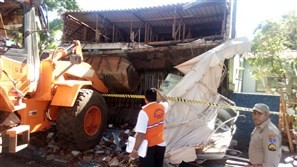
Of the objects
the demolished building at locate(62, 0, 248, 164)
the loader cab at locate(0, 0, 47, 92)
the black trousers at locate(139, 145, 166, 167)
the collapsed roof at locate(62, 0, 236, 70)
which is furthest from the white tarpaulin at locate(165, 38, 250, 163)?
the loader cab at locate(0, 0, 47, 92)

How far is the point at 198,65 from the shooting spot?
5.53m

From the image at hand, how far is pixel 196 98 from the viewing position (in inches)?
216

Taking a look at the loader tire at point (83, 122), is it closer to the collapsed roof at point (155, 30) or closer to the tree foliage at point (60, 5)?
the collapsed roof at point (155, 30)

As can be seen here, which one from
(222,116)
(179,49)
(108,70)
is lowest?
(222,116)

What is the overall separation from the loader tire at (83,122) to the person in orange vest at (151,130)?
164cm

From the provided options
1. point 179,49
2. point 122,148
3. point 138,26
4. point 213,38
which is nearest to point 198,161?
point 122,148

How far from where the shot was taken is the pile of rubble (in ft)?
16.5

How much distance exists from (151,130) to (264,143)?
4.07ft

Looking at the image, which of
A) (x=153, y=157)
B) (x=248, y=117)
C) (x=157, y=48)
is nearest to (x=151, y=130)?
(x=153, y=157)

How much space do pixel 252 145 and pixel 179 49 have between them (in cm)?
376

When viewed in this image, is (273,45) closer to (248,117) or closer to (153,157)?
(248,117)

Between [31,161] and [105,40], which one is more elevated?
[105,40]

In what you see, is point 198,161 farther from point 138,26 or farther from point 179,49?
point 138,26

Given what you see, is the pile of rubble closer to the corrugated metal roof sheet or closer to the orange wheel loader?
the orange wheel loader
